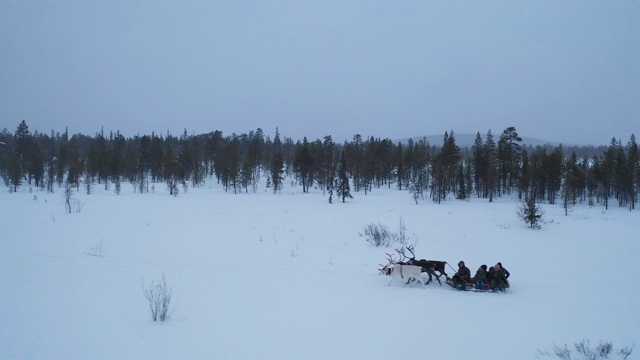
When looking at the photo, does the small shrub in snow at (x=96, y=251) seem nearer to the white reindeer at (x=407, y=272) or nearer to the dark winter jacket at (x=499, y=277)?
the white reindeer at (x=407, y=272)

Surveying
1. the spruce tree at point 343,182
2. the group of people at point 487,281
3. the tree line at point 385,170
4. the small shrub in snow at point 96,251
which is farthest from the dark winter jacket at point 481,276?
the spruce tree at point 343,182

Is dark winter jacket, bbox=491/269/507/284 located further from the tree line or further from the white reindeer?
the tree line

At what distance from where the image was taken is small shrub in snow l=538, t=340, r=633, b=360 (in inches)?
240

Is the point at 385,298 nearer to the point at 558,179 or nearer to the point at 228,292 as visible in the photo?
the point at 228,292

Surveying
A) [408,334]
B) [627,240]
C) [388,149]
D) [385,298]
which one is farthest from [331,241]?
[388,149]

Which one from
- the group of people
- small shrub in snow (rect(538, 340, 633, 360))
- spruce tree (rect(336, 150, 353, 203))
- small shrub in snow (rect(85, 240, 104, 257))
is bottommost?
small shrub in snow (rect(85, 240, 104, 257))

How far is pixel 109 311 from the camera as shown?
8.13 meters

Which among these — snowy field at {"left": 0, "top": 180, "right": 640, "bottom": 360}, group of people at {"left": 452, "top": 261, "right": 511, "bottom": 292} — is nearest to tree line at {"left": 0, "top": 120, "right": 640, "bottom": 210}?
snowy field at {"left": 0, "top": 180, "right": 640, "bottom": 360}

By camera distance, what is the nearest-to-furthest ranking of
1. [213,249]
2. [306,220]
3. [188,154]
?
[213,249] < [306,220] < [188,154]

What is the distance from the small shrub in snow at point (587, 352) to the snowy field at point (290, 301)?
26cm

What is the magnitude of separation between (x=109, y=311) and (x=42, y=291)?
2913mm

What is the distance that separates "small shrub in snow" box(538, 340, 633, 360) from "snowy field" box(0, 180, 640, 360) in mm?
257

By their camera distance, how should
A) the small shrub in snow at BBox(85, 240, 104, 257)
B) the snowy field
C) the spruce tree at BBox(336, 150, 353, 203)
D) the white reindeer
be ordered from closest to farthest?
1. the snowy field
2. the white reindeer
3. the small shrub in snow at BBox(85, 240, 104, 257)
4. the spruce tree at BBox(336, 150, 353, 203)

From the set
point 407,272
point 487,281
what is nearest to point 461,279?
point 487,281
